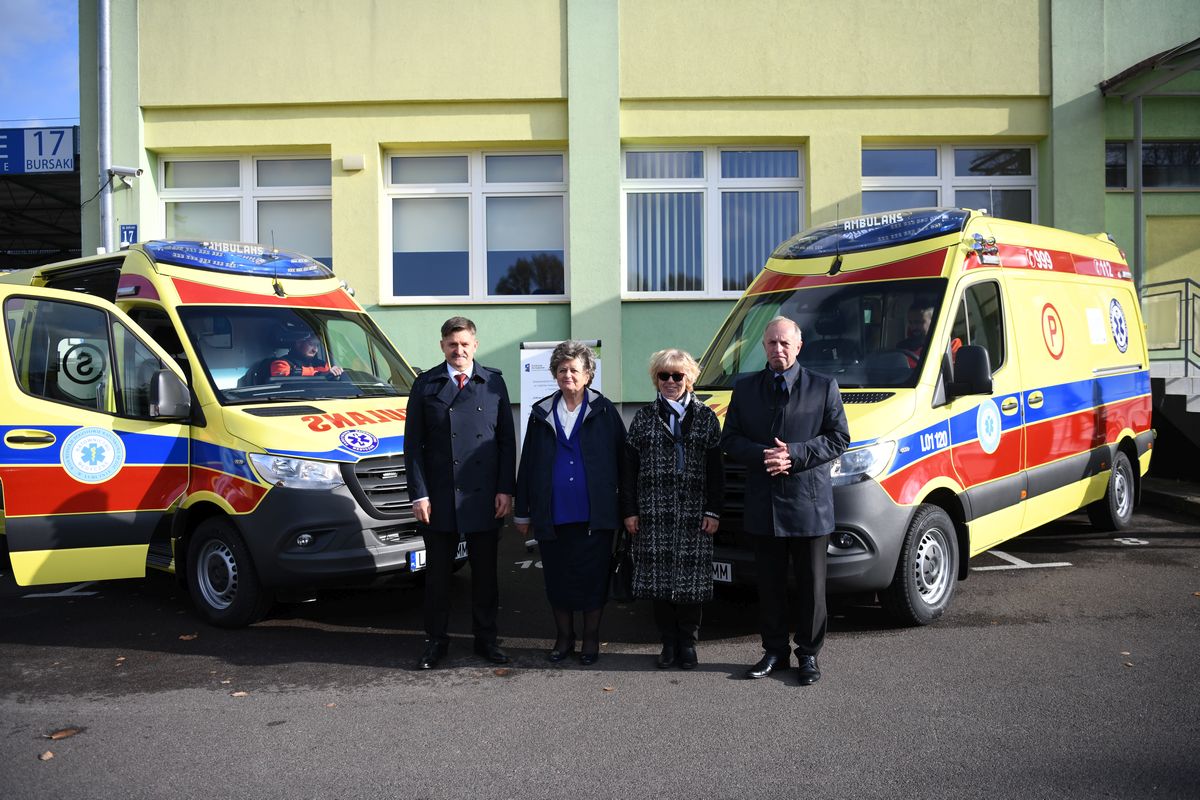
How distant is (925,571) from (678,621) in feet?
5.38

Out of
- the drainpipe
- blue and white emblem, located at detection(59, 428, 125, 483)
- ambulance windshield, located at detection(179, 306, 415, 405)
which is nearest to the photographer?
blue and white emblem, located at detection(59, 428, 125, 483)

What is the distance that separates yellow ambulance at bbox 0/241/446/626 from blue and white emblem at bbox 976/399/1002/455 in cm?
366

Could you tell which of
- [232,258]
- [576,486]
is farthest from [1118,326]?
[232,258]

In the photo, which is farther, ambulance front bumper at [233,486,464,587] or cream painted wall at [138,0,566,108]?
cream painted wall at [138,0,566,108]

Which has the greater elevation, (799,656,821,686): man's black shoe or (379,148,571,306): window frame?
(379,148,571,306): window frame

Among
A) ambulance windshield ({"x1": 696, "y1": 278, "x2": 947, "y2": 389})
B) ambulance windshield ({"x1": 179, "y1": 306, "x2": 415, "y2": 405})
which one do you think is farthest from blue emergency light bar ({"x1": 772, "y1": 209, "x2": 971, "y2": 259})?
ambulance windshield ({"x1": 179, "y1": 306, "x2": 415, "y2": 405})

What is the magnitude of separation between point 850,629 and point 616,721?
2053mm

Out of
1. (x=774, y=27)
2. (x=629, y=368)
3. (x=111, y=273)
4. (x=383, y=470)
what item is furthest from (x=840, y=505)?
(x=774, y=27)

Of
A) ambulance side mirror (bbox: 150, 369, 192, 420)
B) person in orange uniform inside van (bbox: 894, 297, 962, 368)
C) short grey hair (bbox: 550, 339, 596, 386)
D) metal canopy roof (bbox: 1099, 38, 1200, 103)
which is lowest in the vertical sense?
ambulance side mirror (bbox: 150, 369, 192, 420)

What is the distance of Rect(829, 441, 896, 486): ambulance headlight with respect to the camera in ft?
17.4

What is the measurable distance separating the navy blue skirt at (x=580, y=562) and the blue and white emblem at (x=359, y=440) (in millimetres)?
1370

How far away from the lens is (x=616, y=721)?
4.44 m

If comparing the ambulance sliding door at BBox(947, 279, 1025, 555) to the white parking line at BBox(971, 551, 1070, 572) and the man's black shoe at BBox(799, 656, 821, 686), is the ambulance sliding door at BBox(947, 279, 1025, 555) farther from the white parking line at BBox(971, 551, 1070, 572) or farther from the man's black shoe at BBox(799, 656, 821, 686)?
the man's black shoe at BBox(799, 656, 821, 686)

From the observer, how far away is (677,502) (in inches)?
205
